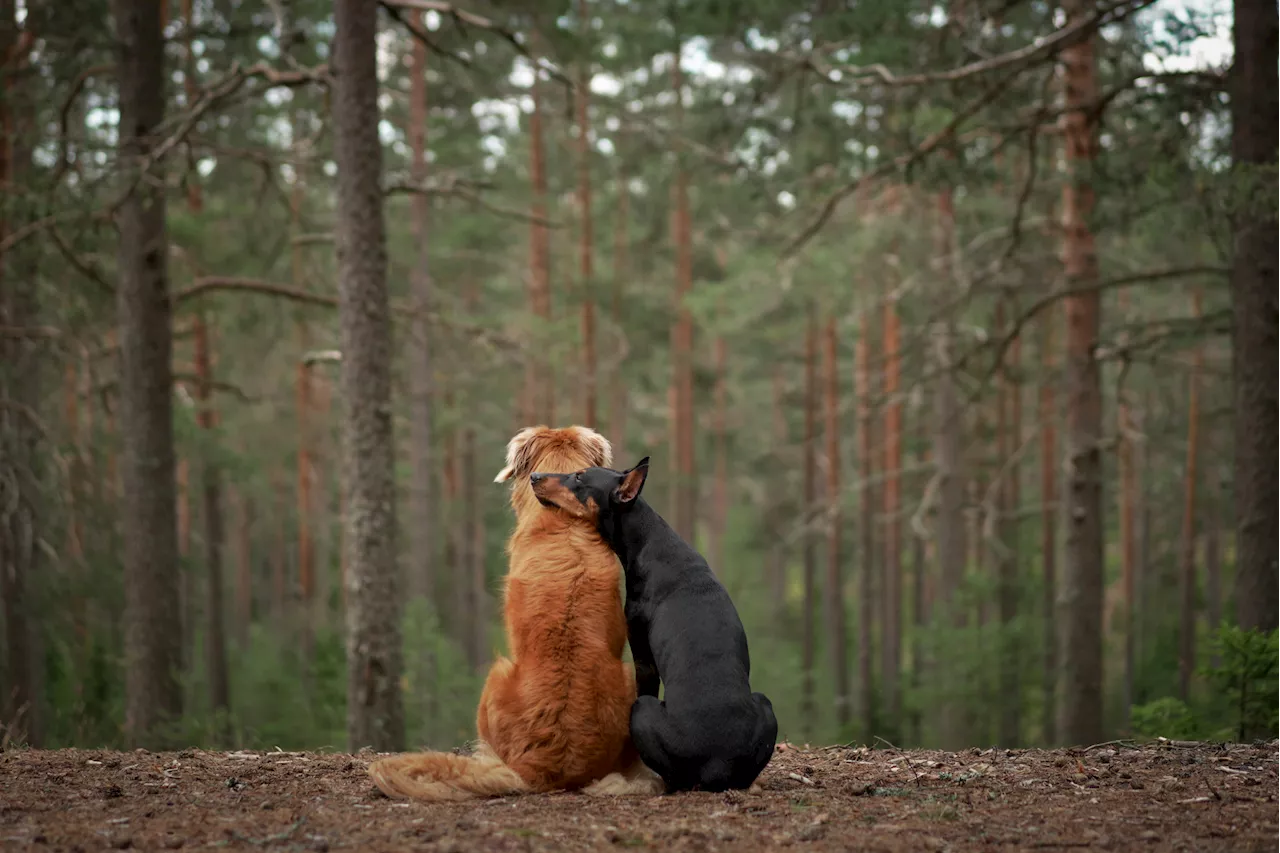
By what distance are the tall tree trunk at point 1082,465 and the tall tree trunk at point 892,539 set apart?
29.4ft

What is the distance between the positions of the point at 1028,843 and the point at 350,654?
21.4 feet

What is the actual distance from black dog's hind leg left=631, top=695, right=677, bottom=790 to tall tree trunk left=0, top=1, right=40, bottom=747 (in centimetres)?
852

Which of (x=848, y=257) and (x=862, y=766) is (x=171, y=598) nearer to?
(x=862, y=766)

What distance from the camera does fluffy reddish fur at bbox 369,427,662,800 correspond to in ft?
17.4

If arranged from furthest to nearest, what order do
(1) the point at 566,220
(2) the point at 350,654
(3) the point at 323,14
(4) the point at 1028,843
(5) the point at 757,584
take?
(5) the point at 757,584 < (1) the point at 566,220 < (3) the point at 323,14 < (2) the point at 350,654 < (4) the point at 1028,843

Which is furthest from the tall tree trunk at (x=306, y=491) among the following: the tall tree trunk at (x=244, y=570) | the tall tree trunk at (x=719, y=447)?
the tall tree trunk at (x=719, y=447)

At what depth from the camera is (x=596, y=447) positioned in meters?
6.11

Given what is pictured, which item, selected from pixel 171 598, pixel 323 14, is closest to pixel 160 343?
pixel 171 598

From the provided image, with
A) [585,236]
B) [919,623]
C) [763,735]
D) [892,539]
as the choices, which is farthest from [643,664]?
[919,623]

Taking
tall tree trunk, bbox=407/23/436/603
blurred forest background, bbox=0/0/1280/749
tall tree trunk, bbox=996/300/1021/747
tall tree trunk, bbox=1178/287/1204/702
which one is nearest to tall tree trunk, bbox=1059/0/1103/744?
blurred forest background, bbox=0/0/1280/749

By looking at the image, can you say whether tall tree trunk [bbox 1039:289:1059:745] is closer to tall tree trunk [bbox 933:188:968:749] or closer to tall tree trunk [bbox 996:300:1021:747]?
tall tree trunk [bbox 996:300:1021:747]

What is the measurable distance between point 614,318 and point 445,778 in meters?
19.6

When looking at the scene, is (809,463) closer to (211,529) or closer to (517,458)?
(211,529)

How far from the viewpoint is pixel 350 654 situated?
382 inches
